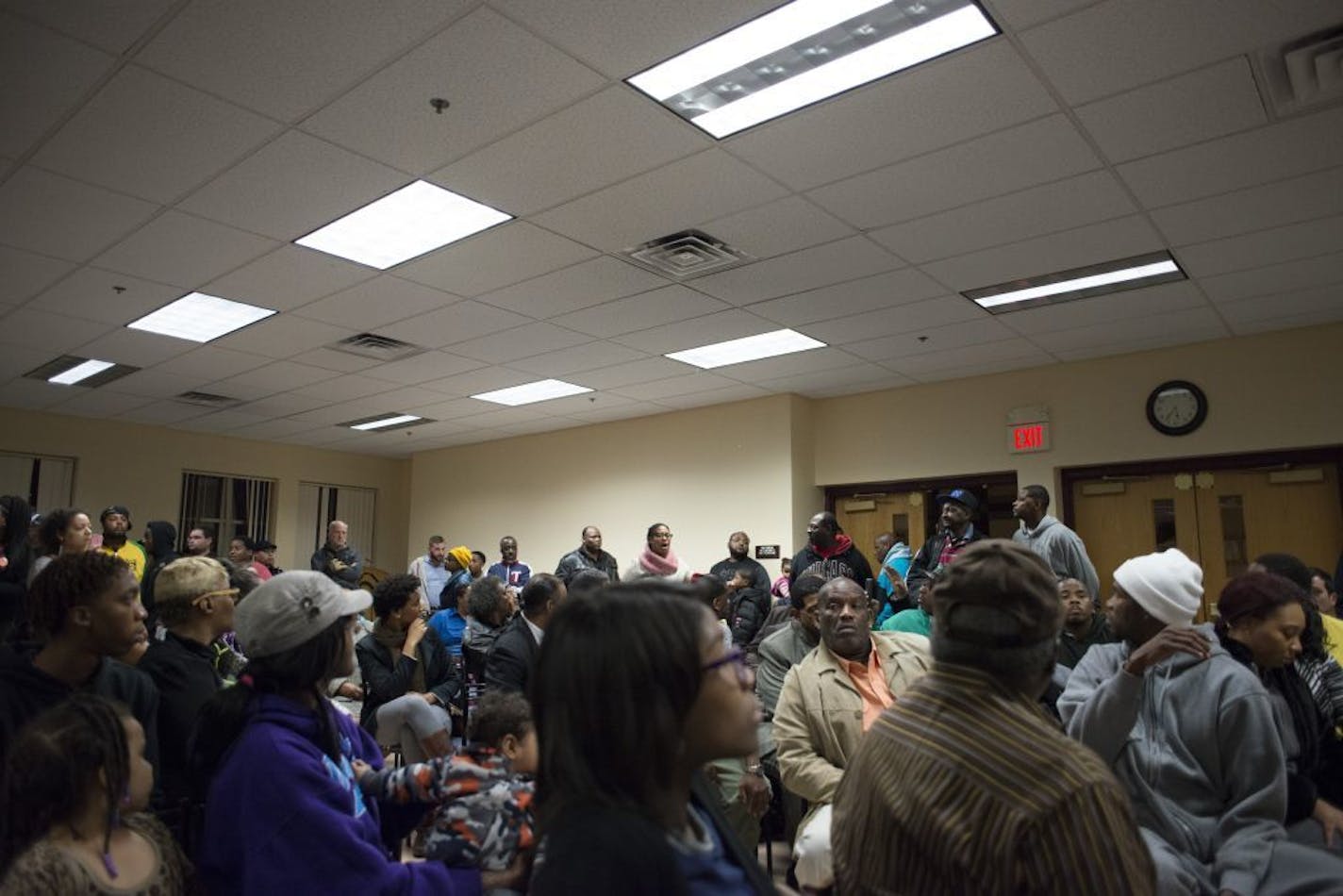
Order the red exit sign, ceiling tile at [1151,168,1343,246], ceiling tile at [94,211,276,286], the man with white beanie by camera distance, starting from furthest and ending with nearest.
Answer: the red exit sign → ceiling tile at [94,211,276,286] → ceiling tile at [1151,168,1343,246] → the man with white beanie

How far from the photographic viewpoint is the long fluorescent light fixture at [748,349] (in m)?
5.91

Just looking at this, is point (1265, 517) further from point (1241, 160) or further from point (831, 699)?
point (831, 699)

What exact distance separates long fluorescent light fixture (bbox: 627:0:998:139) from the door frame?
441 cm

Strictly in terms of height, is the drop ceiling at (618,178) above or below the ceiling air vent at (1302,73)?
below

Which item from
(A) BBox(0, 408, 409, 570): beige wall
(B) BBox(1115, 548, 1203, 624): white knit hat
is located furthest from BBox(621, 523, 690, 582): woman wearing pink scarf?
(A) BBox(0, 408, 409, 570): beige wall

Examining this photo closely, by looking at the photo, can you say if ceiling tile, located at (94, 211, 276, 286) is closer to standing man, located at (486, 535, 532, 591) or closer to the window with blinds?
standing man, located at (486, 535, 532, 591)

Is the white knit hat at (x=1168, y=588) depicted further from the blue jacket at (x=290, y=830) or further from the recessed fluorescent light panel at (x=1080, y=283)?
the recessed fluorescent light panel at (x=1080, y=283)

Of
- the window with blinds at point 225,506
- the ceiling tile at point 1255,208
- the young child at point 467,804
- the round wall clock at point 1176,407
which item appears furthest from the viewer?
the window with blinds at point 225,506

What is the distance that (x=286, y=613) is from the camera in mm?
1561

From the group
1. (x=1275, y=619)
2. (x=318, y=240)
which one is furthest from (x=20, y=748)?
(x=318, y=240)

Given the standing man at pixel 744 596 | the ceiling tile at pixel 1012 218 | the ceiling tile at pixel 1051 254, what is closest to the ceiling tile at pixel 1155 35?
the ceiling tile at pixel 1012 218

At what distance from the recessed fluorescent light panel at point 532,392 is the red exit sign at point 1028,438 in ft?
11.2

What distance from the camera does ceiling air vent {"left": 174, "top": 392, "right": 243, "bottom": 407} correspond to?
25.1 feet

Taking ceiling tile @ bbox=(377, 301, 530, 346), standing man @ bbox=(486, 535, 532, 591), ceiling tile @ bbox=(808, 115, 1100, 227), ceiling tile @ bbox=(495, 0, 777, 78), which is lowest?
standing man @ bbox=(486, 535, 532, 591)
